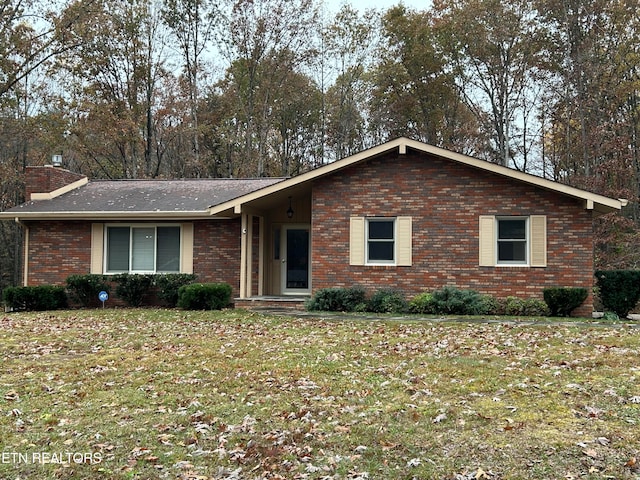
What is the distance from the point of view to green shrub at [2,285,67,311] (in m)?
16.4

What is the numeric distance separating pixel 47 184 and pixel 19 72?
27.6 ft

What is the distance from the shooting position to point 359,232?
15.4m

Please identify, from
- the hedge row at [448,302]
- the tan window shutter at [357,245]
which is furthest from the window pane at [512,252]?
the tan window shutter at [357,245]

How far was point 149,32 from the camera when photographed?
1204 inches

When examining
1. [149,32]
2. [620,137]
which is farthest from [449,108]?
[149,32]

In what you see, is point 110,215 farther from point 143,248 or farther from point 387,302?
point 387,302

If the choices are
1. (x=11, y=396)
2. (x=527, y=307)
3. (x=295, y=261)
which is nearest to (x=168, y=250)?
(x=295, y=261)

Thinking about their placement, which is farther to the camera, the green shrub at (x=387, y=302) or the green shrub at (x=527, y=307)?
the green shrub at (x=387, y=302)

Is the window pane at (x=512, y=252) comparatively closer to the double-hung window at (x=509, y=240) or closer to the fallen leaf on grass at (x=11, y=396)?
the double-hung window at (x=509, y=240)

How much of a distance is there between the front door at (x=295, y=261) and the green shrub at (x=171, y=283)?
294cm

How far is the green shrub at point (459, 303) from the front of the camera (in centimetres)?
1420

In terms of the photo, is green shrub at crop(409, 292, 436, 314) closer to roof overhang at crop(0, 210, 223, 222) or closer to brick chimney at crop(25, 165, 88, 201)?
roof overhang at crop(0, 210, 223, 222)

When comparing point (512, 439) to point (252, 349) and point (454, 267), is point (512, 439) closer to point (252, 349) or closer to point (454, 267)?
point (252, 349)

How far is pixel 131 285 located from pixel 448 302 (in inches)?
362
